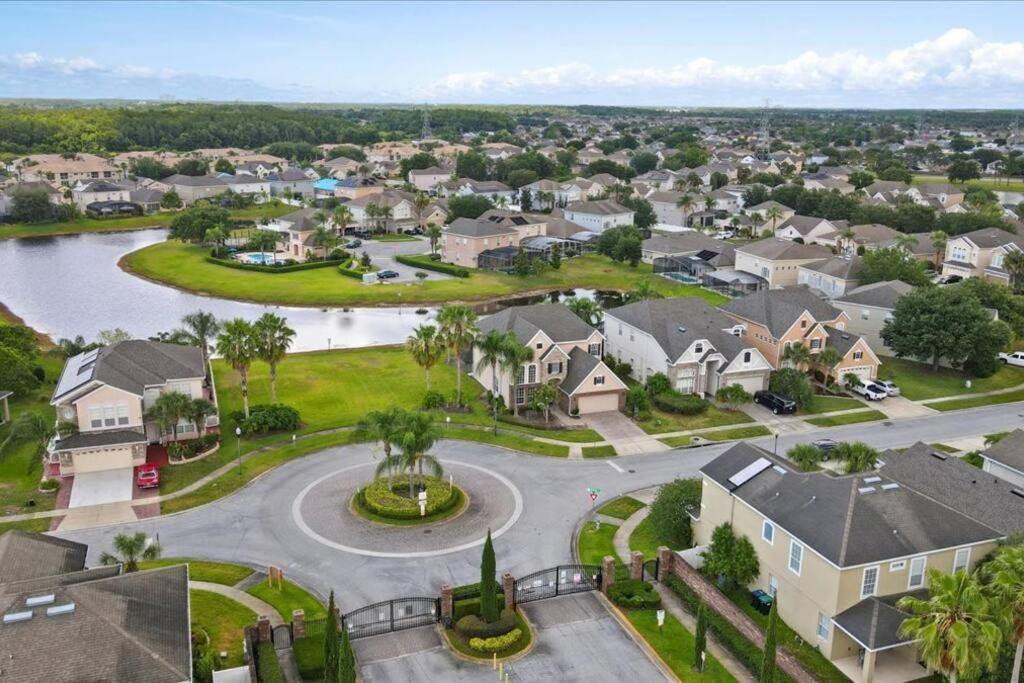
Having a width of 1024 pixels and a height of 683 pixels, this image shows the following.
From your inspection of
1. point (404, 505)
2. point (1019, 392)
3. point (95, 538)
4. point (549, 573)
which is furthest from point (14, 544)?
point (1019, 392)

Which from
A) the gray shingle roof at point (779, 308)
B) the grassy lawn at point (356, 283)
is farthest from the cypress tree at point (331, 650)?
the grassy lawn at point (356, 283)

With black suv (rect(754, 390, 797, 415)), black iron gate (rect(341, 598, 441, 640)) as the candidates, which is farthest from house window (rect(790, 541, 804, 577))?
black suv (rect(754, 390, 797, 415))

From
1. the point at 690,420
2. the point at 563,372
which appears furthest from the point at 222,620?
the point at 690,420

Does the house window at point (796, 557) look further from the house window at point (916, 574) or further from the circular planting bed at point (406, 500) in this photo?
the circular planting bed at point (406, 500)

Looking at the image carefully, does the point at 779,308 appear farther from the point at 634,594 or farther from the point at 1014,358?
the point at 634,594

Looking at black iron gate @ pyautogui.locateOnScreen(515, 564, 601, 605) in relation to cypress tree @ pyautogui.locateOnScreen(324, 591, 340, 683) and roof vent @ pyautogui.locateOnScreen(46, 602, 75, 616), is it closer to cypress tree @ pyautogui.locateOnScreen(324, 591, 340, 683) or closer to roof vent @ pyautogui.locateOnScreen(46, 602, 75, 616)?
cypress tree @ pyautogui.locateOnScreen(324, 591, 340, 683)

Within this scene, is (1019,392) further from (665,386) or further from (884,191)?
(884,191)
